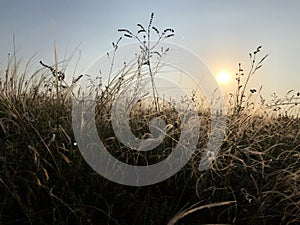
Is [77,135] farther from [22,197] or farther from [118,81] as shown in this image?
[118,81]

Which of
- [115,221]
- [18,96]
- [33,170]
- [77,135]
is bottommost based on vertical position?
[115,221]

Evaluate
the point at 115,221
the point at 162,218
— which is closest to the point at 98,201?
the point at 115,221

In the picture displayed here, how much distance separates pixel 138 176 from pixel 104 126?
0.51 metres

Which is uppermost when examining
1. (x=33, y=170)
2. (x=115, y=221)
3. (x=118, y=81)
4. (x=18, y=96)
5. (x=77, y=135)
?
(x=118, y=81)

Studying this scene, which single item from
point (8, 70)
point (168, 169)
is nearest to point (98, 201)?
point (168, 169)

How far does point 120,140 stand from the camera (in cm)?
236

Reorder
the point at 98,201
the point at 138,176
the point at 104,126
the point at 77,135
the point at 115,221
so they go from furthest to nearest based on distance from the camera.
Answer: the point at 104,126 → the point at 77,135 → the point at 138,176 → the point at 98,201 → the point at 115,221

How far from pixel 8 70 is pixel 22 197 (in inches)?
68.3

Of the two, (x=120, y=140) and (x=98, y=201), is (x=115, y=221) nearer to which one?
(x=98, y=201)

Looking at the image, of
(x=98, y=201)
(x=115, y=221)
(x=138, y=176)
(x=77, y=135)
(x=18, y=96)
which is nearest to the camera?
(x=115, y=221)

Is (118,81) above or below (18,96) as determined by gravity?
above

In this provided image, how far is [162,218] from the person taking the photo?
1919mm

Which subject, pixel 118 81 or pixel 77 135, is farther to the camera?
pixel 118 81

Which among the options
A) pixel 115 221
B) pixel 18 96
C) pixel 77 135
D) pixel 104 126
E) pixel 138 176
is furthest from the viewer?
pixel 18 96
